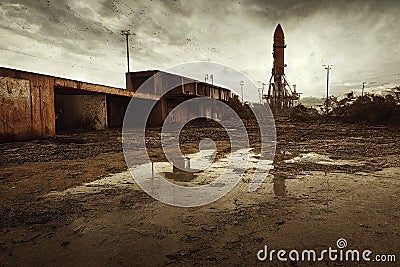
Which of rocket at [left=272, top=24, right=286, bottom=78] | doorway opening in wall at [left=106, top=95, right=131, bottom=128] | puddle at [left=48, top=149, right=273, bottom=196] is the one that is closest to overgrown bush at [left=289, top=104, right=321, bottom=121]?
rocket at [left=272, top=24, right=286, bottom=78]

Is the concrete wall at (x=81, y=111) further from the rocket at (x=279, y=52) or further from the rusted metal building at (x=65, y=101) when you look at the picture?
the rocket at (x=279, y=52)

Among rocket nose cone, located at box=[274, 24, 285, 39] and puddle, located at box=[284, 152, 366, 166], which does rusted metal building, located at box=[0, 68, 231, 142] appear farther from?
rocket nose cone, located at box=[274, 24, 285, 39]

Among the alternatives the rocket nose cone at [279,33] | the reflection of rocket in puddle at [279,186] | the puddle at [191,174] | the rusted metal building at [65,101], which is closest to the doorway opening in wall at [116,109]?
the rusted metal building at [65,101]

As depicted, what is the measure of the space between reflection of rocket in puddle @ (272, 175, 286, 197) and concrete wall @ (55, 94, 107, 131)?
31.4ft

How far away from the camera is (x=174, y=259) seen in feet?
4.48

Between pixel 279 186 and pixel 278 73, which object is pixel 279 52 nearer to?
pixel 278 73

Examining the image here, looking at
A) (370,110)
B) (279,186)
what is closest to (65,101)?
(279,186)

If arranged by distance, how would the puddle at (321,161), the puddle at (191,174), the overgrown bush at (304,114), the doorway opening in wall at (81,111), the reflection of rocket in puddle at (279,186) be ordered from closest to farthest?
the reflection of rocket in puddle at (279,186) < the puddle at (191,174) < the puddle at (321,161) < the doorway opening in wall at (81,111) < the overgrown bush at (304,114)

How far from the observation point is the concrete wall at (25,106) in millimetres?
6172

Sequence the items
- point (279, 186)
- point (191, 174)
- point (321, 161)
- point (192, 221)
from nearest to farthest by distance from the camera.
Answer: point (192, 221), point (279, 186), point (191, 174), point (321, 161)

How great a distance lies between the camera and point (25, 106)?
260 inches

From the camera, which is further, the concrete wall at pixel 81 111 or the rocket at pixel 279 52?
the rocket at pixel 279 52

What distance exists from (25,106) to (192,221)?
6.61 m

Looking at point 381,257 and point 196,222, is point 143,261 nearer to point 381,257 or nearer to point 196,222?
point 196,222
